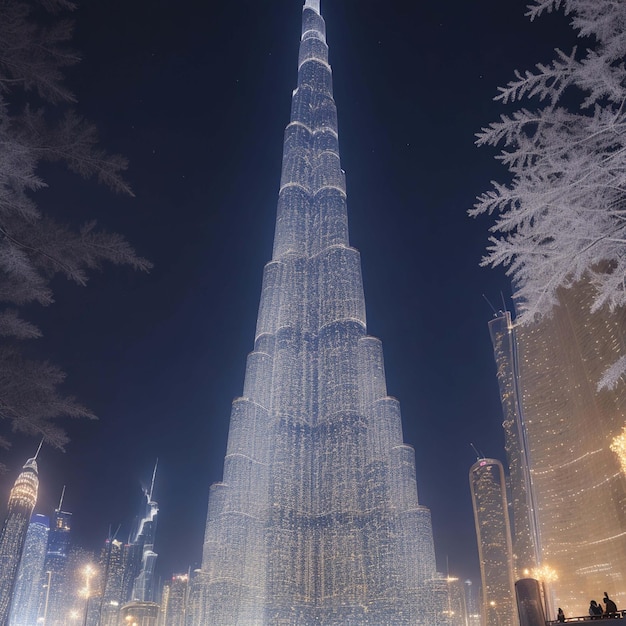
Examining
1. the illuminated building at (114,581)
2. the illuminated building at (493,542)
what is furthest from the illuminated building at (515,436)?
the illuminated building at (114,581)

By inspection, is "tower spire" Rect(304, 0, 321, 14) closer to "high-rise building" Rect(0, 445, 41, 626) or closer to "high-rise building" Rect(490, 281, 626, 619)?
"high-rise building" Rect(490, 281, 626, 619)

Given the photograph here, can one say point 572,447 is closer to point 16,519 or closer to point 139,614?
point 139,614

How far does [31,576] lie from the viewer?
4574 inches

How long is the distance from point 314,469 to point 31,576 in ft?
327

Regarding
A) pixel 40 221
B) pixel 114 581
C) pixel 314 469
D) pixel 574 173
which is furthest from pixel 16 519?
pixel 574 173

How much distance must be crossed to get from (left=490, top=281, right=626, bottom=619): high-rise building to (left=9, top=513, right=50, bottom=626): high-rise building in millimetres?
94870

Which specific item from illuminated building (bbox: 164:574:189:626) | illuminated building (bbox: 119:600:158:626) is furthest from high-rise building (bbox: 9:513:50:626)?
illuminated building (bbox: 119:600:158:626)

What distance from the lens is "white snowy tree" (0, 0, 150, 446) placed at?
24.7ft

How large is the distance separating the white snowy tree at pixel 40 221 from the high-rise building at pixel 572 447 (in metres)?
15.2

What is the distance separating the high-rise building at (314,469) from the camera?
46406 millimetres

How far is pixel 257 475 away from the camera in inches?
2098

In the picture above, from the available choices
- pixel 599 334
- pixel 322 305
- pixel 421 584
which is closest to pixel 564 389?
pixel 599 334

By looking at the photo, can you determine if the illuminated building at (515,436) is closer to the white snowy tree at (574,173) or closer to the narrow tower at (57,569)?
the white snowy tree at (574,173)

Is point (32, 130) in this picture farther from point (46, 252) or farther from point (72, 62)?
point (46, 252)
